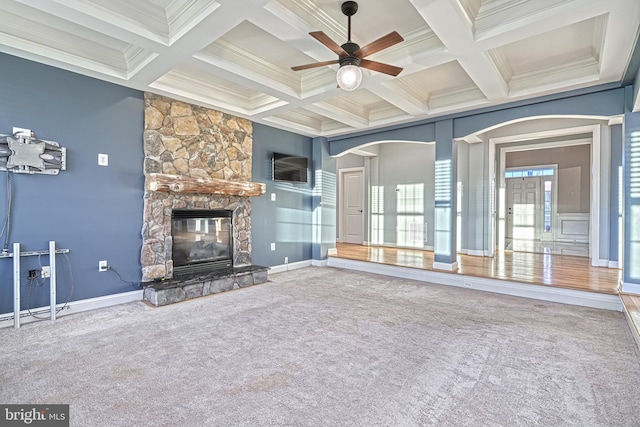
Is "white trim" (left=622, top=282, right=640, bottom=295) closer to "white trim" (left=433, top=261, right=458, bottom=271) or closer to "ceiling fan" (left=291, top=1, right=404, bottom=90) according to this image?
"white trim" (left=433, top=261, right=458, bottom=271)

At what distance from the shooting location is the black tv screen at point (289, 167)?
19.1 feet

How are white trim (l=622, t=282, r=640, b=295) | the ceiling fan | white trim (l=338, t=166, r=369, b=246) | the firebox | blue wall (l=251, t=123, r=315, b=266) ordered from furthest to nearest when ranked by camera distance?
white trim (l=338, t=166, r=369, b=246), blue wall (l=251, t=123, r=315, b=266), the firebox, white trim (l=622, t=282, r=640, b=295), the ceiling fan

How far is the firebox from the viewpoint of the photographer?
14.6ft

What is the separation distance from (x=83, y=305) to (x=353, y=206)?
6.61m

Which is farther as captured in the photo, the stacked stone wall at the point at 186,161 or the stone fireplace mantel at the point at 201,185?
the stacked stone wall at the point at 186,161

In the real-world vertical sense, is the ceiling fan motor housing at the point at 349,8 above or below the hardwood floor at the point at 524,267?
above

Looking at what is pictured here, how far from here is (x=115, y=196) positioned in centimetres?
389

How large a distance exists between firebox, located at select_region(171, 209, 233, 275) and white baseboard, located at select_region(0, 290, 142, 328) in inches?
24.4

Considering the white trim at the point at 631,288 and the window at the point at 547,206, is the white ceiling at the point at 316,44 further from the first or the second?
the window at the point at 547,206

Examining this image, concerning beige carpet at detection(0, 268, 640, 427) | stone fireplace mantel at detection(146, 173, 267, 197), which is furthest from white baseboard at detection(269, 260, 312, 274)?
beige carpet at detection(0, 268, 640, 427)

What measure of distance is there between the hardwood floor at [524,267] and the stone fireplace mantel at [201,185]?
2457 mm

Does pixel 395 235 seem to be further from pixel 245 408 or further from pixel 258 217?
pixel 245 408

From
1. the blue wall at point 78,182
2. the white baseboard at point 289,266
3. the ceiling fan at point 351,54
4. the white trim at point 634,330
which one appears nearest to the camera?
the ceiling fan at point 351,54

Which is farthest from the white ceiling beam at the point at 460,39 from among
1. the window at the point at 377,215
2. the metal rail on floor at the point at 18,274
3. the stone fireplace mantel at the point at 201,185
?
the window at the point at 377,215
